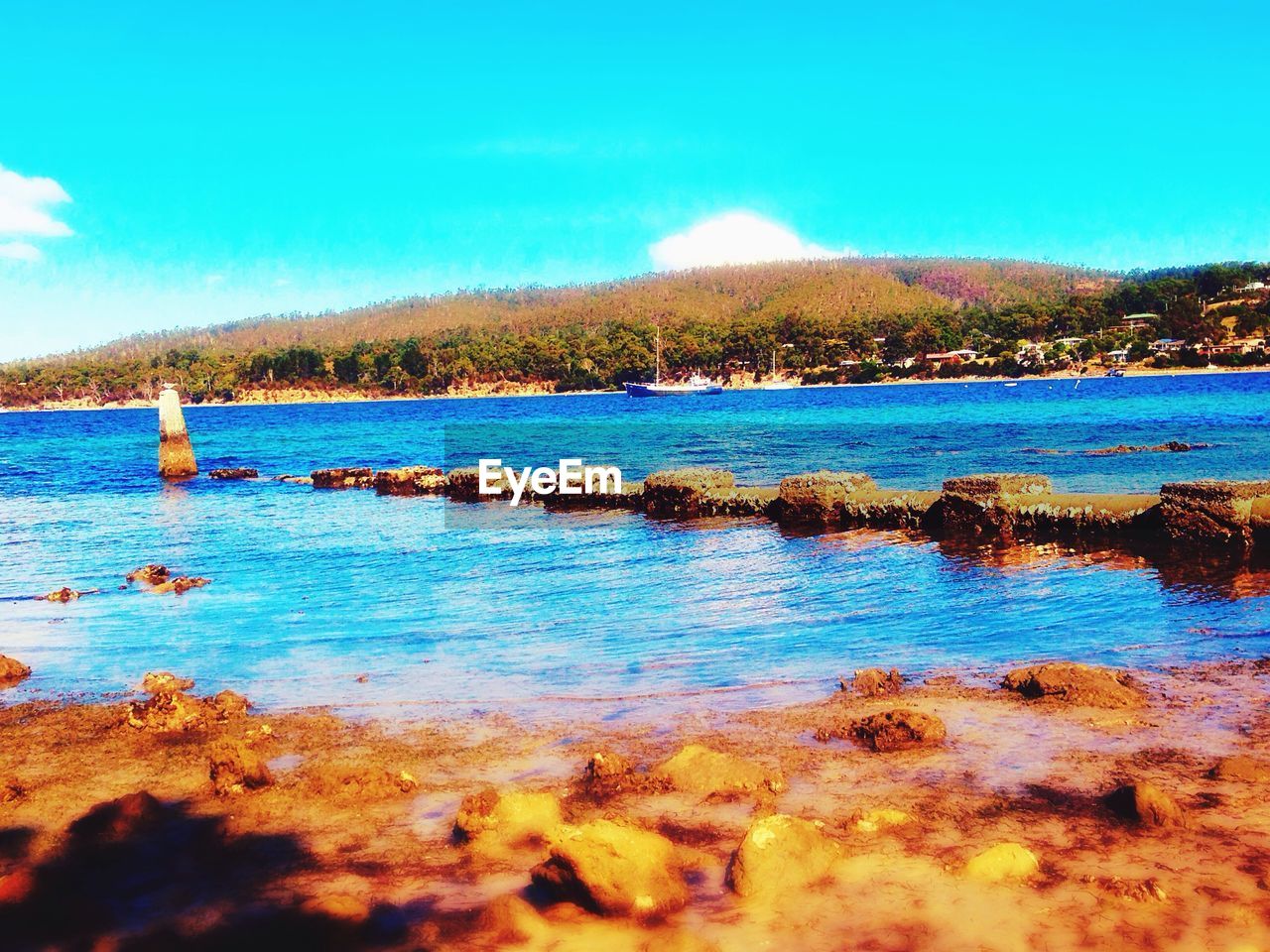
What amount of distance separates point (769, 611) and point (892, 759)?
5.26m

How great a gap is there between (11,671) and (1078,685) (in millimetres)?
10025

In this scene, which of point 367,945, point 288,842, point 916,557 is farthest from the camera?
point 916,557

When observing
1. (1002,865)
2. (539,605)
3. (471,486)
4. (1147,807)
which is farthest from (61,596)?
(471,486)

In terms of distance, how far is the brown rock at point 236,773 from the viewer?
21.2ft

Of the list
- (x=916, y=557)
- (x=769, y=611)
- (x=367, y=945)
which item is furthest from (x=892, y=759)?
(x=916, y=557)


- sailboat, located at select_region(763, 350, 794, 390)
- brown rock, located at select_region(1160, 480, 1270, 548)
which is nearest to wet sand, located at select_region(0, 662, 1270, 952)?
brown rock, located at select_region(1160, 480, 1270, 548)

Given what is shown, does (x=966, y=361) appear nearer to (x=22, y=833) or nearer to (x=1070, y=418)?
(x=1070, y=418)

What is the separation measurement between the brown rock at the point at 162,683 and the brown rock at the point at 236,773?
2688mm

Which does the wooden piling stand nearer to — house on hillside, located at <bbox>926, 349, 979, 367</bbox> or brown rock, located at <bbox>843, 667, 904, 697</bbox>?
brown rock, located at <bbox>843, 667, 904, 697</bbox>

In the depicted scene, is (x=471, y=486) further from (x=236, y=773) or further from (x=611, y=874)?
(x=611, y=874)

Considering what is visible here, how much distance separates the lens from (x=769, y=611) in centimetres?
1193

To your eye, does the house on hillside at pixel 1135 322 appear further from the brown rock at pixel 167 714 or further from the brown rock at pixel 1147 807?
the brown rock at pixel 167 714

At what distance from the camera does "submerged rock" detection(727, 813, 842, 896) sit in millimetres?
4898

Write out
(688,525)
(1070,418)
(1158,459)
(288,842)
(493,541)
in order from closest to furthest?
(288,842)
(493,541)
(688,525)
(1158,459)
(1070,418)
